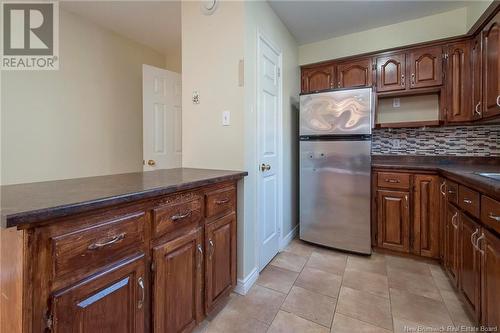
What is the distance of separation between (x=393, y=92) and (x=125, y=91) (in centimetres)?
306

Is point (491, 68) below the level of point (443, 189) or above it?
above

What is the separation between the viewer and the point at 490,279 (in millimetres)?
1172

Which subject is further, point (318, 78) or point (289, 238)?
point (318, 78)

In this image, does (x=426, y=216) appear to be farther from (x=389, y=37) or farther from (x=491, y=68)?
(x=389, y=37)

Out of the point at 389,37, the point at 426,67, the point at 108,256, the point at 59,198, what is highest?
the point at 389,37

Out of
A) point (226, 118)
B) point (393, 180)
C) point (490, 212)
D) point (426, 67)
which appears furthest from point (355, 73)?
point (490, 212)

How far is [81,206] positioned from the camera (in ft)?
2.48

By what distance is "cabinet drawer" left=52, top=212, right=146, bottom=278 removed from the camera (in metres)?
0.74

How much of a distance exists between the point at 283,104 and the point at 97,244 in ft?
6.80

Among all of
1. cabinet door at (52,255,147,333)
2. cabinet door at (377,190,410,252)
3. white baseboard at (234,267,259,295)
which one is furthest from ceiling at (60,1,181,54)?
cabinet door at (377,190,410,252)

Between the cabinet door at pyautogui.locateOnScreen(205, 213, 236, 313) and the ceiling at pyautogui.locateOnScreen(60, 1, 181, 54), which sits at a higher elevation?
the ceiling at pyautogui.locateOnScreen(60, 1, 181, 54)

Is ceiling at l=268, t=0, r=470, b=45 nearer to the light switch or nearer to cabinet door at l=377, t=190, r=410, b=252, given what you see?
the light switch

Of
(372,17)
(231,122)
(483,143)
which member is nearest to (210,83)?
(231,122)

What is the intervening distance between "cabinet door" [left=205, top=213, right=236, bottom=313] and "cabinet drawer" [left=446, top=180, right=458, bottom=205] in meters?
1.53
